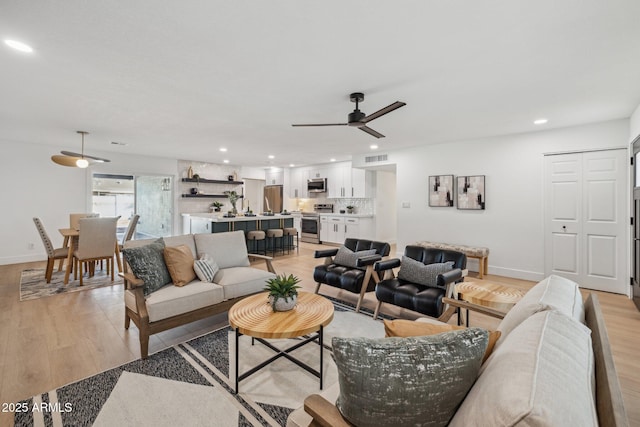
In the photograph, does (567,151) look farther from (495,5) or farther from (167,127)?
(167,127)

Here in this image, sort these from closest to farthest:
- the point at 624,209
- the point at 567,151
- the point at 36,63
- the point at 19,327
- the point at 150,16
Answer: the point at 150,16
the point at 36,63
the point at 19,327
the point at 624,209
the point at 567,151

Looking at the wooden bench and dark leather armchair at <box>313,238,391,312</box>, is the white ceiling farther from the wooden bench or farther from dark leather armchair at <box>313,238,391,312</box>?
the wooden bench

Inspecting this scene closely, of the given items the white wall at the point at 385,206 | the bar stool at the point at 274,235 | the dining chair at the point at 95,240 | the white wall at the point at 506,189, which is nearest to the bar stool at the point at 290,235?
the bar stool at the point at 274,235

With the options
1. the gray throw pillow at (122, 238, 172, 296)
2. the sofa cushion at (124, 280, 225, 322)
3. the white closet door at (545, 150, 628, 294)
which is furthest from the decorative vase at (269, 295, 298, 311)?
the white closet door at (545, 150, 628, 294)

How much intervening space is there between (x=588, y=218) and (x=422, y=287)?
→ 11.5 ft

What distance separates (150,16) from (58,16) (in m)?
0.63

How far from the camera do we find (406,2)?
177 centimetres

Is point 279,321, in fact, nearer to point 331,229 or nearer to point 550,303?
point 550,303

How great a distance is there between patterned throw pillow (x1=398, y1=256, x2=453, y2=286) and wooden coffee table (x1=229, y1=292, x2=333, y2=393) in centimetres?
112

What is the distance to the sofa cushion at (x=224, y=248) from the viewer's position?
3.47 metres

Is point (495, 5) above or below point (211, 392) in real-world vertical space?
above

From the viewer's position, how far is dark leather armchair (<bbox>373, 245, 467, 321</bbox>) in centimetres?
269

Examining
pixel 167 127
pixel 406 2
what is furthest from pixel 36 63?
pixel 406 2

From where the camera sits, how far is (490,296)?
8.37ft
